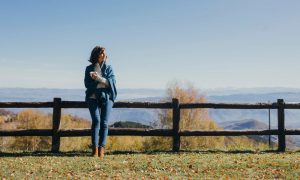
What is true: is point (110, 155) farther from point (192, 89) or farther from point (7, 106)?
point (192, 89)

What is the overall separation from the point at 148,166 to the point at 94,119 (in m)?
A: 1.96

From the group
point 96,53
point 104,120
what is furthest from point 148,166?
point 96,53

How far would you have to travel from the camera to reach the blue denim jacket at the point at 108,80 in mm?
10844

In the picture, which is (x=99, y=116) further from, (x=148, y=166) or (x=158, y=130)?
(x=158, y=130)

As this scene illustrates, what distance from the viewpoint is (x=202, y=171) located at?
925 cm

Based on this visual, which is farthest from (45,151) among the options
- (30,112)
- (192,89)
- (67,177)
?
(192,89)

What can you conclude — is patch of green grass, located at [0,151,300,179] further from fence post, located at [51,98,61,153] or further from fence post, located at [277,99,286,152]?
fence post, located at [277,99,286,152]

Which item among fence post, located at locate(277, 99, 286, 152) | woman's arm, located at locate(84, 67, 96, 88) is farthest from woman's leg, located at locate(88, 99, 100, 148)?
fence post, located at locate(277, 99, 286, 152)

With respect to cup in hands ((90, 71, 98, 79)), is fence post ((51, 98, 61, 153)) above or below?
below

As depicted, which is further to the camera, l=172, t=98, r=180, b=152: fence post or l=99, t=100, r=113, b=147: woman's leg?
l=172, t=98, r=180, b=152: fence post

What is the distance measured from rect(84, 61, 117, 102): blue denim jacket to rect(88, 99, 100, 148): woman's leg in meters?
0.23

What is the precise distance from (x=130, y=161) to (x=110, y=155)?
1.37 m

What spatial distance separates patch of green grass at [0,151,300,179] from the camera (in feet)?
28.8

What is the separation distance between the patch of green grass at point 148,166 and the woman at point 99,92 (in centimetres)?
57
